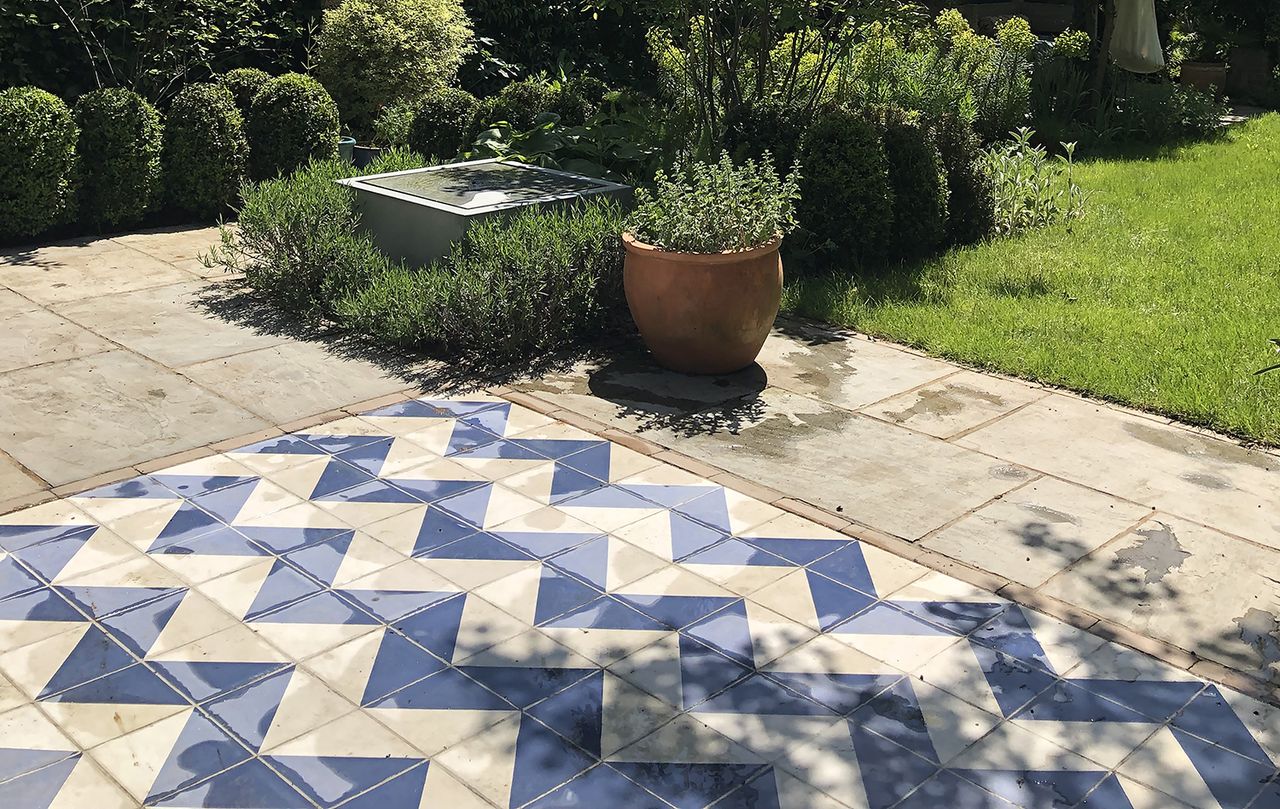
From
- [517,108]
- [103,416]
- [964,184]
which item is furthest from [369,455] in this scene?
[517,108]

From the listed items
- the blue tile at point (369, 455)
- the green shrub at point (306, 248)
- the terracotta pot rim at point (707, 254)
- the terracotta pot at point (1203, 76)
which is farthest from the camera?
the terracotta pot at point (1203, 76)

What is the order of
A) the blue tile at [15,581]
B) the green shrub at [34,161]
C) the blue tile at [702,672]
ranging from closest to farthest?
the blue tile at [702,672] → the blue tile at [15,581] → the green shrub at [34,161]

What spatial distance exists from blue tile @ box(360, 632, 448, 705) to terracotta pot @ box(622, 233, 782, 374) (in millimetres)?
2781

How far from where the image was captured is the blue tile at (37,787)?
3.33m

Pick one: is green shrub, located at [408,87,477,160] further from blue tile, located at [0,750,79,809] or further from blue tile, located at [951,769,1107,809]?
blue tile, located at [951,769,1107,809]

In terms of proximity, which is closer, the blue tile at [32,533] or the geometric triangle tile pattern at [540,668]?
the geometric triangle tile pattern at [540,668]

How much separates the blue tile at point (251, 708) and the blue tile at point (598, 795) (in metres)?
0.90

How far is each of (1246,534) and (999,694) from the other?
167cm

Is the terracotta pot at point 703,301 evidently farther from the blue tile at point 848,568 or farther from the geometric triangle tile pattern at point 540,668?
the blue tile at point 848,568

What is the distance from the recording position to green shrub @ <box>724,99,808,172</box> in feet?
28.3

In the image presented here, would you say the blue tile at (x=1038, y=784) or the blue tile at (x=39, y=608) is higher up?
the blue tile at (x=1038, y=784)

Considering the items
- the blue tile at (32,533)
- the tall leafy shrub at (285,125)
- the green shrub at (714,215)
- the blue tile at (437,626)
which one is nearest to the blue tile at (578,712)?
the blue tile at (437,626)

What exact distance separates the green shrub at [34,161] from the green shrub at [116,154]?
0.65 feet

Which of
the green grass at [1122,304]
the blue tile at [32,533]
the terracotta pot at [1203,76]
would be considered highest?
the terracotta pot at [1203,76]
